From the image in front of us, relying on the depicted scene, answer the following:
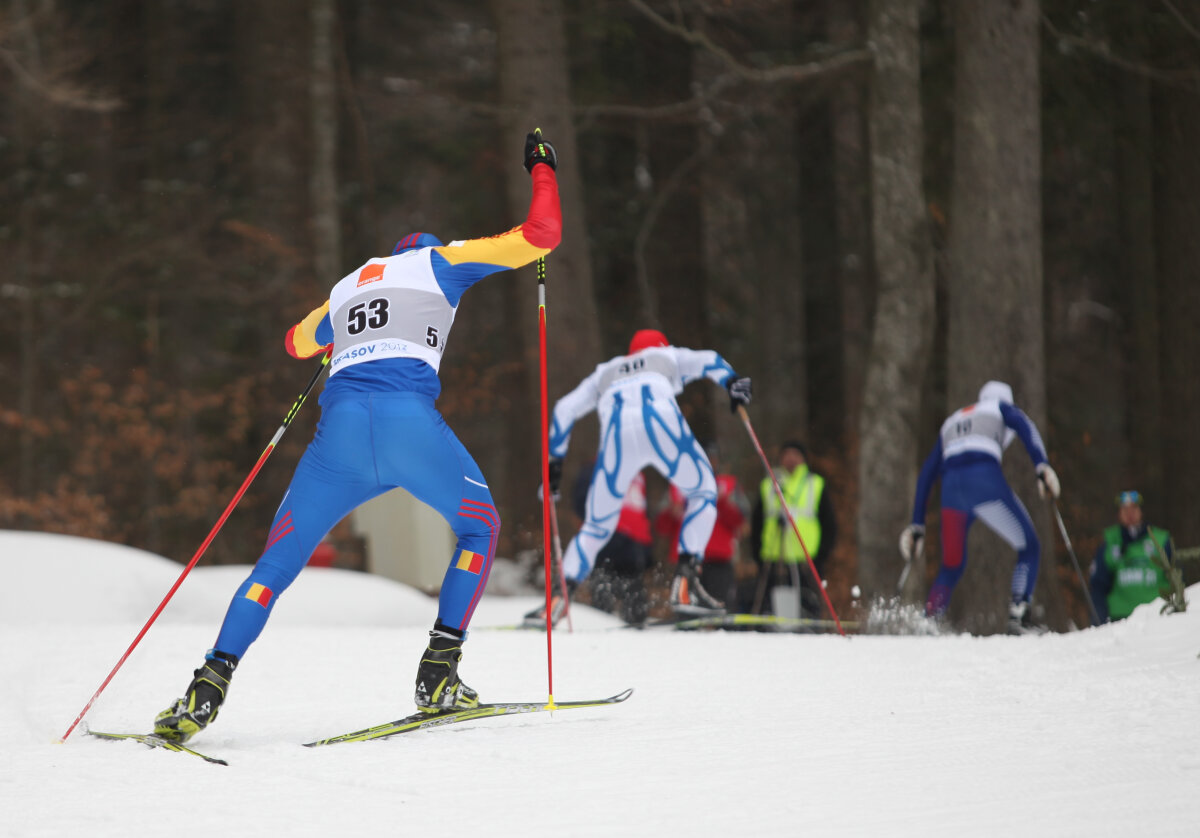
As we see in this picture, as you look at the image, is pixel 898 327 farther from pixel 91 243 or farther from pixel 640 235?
pixel 91 243

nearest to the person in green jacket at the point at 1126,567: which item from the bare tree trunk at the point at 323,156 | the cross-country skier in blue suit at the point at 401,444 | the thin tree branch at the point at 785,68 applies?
the thin tree branch at the point at 785,68

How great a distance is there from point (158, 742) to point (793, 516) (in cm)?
764

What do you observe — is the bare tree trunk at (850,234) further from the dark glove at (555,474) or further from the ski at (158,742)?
the ski at (158,742)

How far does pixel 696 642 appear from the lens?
777 cm

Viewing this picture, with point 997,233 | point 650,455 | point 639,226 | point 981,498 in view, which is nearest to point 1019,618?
point 981,498

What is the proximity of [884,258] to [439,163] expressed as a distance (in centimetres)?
886

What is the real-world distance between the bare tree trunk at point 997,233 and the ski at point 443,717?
6.73 meters

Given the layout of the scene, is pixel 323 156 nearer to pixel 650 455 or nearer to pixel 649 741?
pixel 650 455

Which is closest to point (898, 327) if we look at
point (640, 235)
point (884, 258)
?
point (884, 258)

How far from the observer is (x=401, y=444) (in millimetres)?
4691

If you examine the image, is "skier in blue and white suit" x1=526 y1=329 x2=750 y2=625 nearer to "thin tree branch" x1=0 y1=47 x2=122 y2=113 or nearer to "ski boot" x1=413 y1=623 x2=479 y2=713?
"ski boot" x1=413 y1=623 x2=479 y2=713

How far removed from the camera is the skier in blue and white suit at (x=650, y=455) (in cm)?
873

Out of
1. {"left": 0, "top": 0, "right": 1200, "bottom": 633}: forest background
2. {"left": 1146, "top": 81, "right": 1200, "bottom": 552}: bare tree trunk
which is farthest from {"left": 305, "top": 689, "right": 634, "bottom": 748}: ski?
{"left": 1146, "top": 81, "right": 1200, "bottom": 552}: bare tree trunk

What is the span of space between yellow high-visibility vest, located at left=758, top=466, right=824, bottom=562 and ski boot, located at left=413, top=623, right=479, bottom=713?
6.55 m
